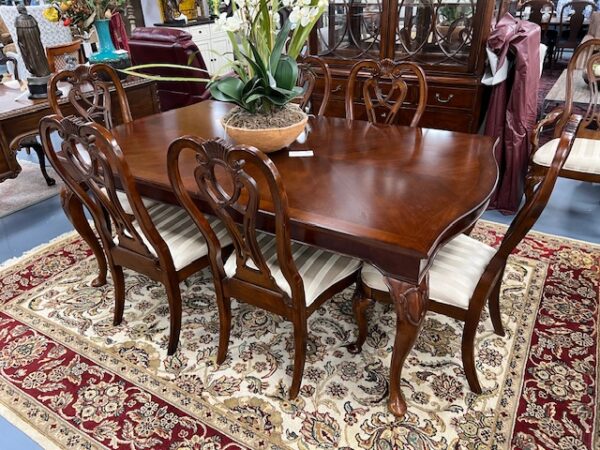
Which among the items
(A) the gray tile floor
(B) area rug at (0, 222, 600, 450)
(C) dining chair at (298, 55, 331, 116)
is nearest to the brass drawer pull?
(A) the gray tile floor

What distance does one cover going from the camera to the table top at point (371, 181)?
1.31 metres

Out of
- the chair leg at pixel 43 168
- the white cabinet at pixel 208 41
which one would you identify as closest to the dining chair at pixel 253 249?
the chair leg at pixel 43 168

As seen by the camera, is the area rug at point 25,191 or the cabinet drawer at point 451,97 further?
the area rug at point 25,191

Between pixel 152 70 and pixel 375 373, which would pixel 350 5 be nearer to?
pixel 152 70

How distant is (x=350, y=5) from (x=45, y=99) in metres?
2.05

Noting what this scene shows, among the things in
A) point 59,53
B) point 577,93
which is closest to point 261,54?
point 59,53

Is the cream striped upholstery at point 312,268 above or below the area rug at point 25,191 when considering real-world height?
above

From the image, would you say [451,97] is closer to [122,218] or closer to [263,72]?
[263,72]

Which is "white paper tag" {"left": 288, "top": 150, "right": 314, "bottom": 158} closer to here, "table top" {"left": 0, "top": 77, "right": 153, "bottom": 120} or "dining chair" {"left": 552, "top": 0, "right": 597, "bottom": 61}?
"table top" {"left": 0, "top": 77, "right": 153, "bottom": 120}

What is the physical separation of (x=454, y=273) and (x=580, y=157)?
1513 mm

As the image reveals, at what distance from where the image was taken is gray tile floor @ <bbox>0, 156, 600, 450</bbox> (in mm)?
2721

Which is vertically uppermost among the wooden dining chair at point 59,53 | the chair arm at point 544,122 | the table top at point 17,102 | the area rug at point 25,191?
the wooden dining chair at point 59,53

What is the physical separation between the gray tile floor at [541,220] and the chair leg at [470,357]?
1439mm

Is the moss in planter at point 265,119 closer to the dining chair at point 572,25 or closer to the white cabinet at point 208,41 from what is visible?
the white cabinet at point 208,41
